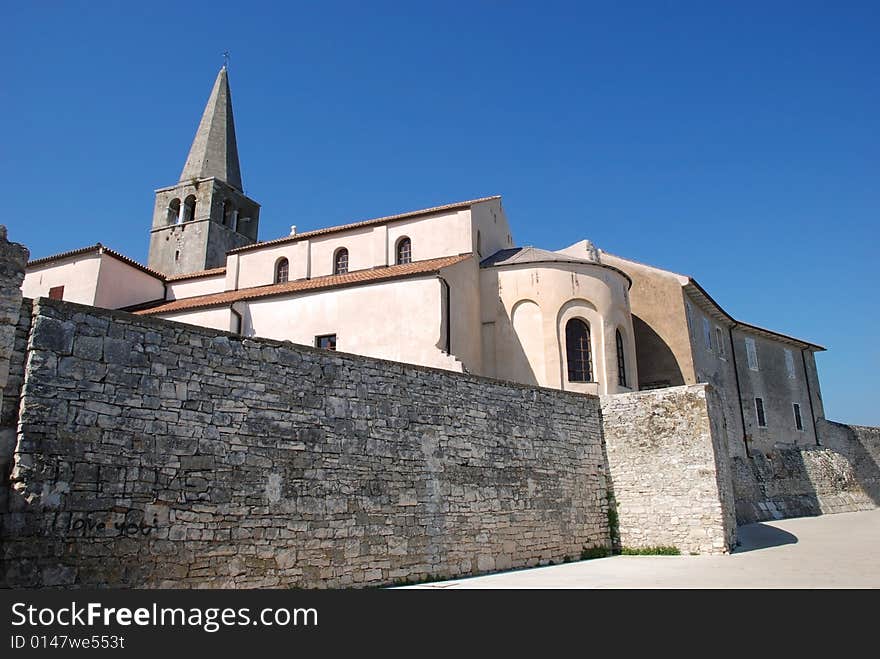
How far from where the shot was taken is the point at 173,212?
38.0 m

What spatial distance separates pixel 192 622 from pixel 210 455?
3.42 m

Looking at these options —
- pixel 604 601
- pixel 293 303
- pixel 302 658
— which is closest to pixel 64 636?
pixel 302 658

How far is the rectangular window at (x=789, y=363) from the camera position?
34.3 meters

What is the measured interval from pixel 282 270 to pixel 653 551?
18923 mm

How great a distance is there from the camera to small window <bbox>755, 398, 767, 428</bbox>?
31.3 meters

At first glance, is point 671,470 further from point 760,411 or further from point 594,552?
point 760,411

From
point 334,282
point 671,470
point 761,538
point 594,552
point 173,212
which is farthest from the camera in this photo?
point 173,212

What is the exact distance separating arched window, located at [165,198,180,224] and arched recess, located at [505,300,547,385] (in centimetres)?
2538

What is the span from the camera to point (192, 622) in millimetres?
5520

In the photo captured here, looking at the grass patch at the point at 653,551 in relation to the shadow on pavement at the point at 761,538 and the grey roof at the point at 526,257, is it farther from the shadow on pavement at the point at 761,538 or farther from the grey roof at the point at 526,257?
the grey roof at the point at 526,257

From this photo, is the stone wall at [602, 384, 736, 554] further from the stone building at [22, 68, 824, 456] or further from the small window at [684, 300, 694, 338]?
the small window at [684, 300, 694, 338]

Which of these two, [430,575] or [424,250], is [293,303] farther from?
[430,575]

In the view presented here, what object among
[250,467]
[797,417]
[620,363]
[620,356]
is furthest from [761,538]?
[797,417]

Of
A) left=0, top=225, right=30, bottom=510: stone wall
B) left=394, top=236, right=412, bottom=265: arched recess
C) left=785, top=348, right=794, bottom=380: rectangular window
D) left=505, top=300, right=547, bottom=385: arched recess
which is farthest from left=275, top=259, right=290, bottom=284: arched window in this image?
left=785, top=348, right=794, bottom=380: rectangular window
